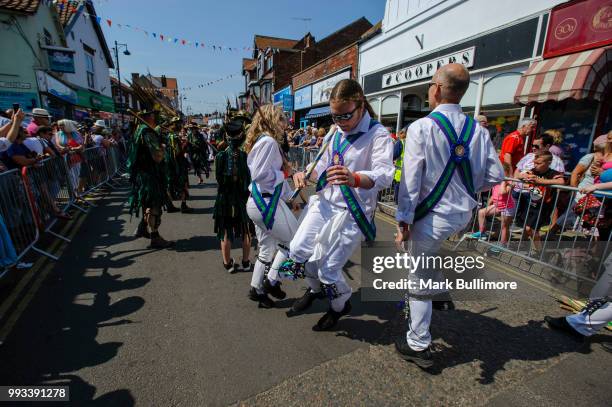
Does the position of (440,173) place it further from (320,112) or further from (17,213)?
(320,112)

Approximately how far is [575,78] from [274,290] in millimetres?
6769

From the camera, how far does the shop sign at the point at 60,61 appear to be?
52.3 feet

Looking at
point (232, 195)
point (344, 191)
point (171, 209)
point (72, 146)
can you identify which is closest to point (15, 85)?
point (72, 146)

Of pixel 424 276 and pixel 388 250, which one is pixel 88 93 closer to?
pixel 388 250

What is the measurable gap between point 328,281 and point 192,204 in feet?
19.5

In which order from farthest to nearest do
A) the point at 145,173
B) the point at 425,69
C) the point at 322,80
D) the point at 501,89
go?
the point at 322,80
the point at 425,69
the point at 501,89
the point at 145,173

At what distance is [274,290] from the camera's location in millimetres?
3320

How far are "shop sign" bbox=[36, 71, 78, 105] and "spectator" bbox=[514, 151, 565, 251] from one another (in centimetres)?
1986

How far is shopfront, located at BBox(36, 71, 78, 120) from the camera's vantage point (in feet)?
50.2

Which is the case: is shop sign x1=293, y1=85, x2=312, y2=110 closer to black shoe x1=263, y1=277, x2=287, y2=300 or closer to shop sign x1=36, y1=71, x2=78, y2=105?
shop sign x1=36, y1=71, x2=78, y2=105

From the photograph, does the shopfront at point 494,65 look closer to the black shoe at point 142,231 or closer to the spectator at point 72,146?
the black shoe at point 142,231

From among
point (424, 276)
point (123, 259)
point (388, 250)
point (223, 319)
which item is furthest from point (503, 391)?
point (123, 259)

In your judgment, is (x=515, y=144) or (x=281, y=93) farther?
(x=281, y=93)

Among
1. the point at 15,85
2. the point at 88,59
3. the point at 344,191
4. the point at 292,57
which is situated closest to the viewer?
the point at 344,191
